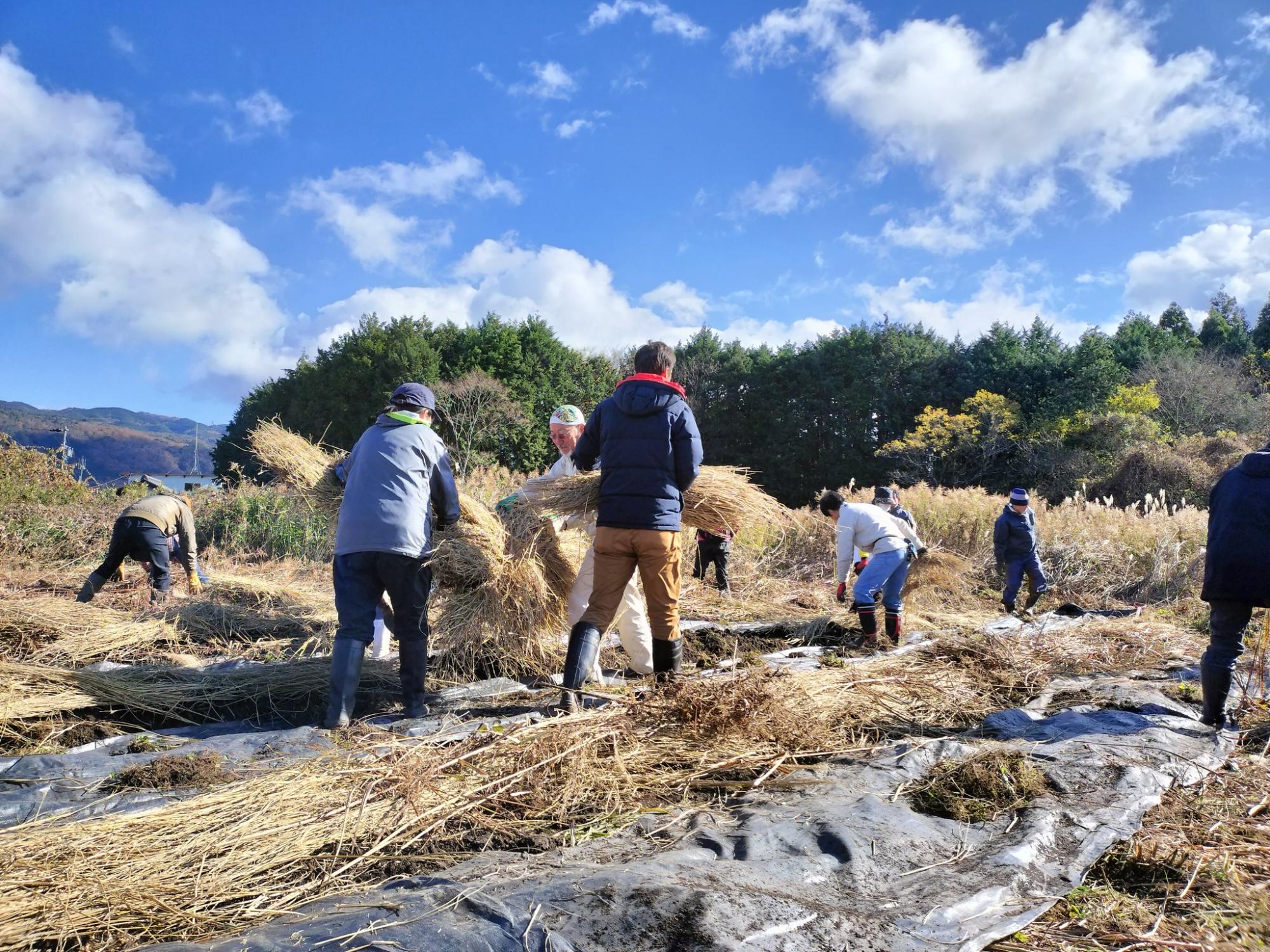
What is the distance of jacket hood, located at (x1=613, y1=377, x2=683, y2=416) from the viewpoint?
4086 millimetres

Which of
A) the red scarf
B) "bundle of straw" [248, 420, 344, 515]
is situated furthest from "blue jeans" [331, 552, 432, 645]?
A: the red scarf

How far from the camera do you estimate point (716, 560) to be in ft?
28.4

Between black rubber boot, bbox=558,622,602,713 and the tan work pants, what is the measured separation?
0.05 meters

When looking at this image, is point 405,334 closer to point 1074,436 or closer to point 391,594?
point 1074,436

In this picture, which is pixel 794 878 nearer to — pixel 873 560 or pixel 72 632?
pixel 873 560

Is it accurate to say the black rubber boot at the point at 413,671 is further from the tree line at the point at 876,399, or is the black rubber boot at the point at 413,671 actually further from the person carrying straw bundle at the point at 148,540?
the tree line at the point at 876,399

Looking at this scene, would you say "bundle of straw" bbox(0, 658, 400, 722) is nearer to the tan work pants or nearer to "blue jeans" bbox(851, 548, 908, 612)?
the tan work pants

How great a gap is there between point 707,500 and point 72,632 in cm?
388

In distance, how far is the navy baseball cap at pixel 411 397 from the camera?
4383mm

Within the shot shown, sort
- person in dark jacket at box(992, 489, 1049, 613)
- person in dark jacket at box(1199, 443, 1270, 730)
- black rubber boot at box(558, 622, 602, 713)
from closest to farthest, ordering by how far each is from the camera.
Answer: person in dark jacket at box(1199, 443, 1270, 730), black rubber boot at box(558, 622, 602, 713), person in dark jacket at box(992, 489, 1049, 613)

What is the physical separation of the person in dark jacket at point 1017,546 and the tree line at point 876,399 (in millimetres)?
10196

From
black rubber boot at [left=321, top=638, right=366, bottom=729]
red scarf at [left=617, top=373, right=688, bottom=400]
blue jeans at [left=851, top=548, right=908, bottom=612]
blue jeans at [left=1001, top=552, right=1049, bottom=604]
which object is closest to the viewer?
black rubber boot at [left=321, top=638, right=366, bottom=729]

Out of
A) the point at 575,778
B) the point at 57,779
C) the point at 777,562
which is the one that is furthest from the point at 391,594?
the point at 777,562

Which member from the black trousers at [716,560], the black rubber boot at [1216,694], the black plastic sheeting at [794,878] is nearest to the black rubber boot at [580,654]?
the black plastic sheeting at [794,878]
